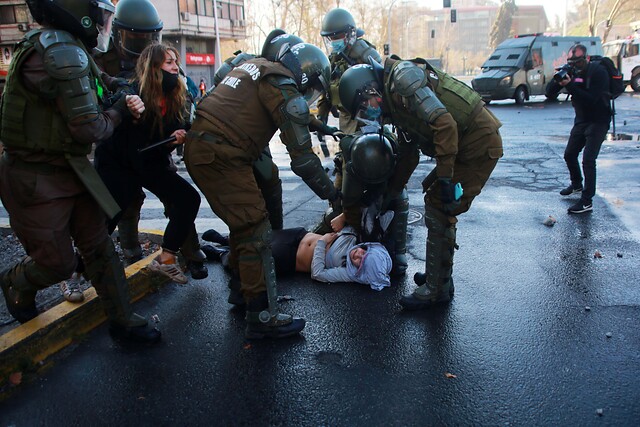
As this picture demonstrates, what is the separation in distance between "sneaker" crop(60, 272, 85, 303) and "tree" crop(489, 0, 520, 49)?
98.3 m

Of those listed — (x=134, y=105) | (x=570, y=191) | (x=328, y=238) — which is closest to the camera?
(x=134, y=105)

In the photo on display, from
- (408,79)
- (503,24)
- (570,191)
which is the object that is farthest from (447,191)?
(503,24)

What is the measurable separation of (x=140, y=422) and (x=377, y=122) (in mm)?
2448

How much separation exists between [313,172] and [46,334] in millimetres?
1865

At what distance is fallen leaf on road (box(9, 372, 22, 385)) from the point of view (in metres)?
2.92

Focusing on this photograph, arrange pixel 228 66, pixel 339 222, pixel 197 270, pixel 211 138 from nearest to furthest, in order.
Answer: pixel 211 138 → pixel 197 270 → pixel 339 222 → pixel 228 66

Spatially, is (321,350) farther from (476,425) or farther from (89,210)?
(89,210)

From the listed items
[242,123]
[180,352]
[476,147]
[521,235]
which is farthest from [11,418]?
[521,235]

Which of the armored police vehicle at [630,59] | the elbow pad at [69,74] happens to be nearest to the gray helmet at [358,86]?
the elbow pad at [69,74]

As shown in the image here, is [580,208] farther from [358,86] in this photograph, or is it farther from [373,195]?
[358,86]

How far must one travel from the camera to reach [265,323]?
133 inches

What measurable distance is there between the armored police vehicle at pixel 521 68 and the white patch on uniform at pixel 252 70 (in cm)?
1946

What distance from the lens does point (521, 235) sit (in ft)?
17.7

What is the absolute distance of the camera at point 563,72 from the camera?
5.97 metres
